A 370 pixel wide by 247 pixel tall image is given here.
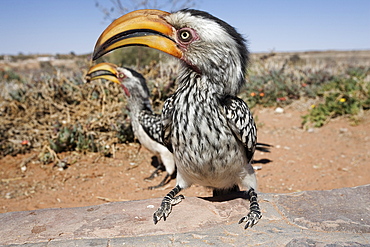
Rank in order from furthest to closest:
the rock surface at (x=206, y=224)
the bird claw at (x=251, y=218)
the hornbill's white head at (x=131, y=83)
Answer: the hornbill's white head at (x=131, y=83)
the bird claw at (x=251, y=218)
the rock surface at (x=206, y=224)

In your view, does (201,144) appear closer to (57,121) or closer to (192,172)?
(192,172)

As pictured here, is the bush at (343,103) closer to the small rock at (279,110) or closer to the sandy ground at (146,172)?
the sandy ground at (146,172)

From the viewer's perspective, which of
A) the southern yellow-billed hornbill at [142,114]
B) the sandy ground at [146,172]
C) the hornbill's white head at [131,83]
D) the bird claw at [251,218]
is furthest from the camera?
the hornbill's white head at [131,83]

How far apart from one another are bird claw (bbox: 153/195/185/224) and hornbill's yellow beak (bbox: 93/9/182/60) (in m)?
1.21

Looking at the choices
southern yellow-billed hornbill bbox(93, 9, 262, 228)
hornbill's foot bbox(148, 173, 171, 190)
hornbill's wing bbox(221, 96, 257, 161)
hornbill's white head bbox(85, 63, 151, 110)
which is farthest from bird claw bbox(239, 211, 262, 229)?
hornbill's white head bbox(85, 63, 151, 110)

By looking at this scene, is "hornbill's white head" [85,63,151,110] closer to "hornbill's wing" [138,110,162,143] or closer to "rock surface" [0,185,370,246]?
"hornbill's wing" [138,110,162,143]

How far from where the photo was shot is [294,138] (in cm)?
706

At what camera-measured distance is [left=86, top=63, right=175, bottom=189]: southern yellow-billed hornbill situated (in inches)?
203

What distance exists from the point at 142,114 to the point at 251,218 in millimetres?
3320

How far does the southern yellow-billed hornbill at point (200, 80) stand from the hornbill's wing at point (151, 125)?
2.21 meters

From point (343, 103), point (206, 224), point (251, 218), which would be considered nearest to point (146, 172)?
point (206, 224)

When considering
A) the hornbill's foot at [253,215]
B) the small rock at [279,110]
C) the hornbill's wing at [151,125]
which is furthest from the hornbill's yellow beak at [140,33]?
the small rock at [279,110]

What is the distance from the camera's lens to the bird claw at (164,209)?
2574 mm

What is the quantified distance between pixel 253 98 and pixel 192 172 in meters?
7.06
